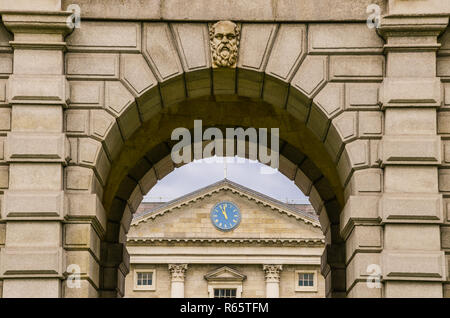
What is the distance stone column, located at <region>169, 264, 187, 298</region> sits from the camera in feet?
280

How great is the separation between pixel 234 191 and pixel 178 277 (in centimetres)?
1235

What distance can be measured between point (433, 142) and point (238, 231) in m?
76.3

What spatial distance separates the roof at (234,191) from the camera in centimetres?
9112

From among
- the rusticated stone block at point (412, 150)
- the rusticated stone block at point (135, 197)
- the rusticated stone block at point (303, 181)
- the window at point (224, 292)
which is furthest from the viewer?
the window at point (224, 292)

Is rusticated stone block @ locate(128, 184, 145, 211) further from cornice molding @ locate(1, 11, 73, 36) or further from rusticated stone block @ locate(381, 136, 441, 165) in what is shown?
rusticated stone block @ locate(381, 136, 441, 165)

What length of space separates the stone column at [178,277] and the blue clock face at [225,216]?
247 inches

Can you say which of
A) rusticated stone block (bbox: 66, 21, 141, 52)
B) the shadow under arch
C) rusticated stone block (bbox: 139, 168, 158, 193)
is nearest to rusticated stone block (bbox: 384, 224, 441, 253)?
rusticated stone block (bbox: 66, 21, 141, 52)

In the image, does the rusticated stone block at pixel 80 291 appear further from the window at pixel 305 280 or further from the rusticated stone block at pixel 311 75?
the window at pixel 305 280

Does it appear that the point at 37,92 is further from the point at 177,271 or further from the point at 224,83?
the point at 177,271

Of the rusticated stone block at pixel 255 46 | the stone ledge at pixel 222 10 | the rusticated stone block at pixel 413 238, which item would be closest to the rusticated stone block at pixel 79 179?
the stone ledge at pixel 222 10

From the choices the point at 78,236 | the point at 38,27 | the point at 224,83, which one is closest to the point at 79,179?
the point at 78,236

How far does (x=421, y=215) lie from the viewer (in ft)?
51.8

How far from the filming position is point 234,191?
9519 centimetres
